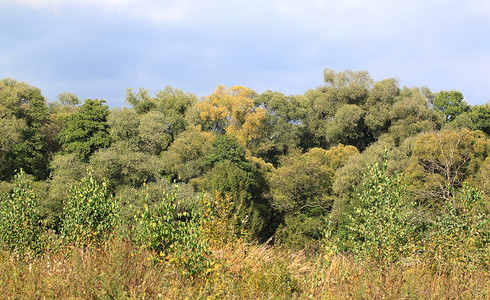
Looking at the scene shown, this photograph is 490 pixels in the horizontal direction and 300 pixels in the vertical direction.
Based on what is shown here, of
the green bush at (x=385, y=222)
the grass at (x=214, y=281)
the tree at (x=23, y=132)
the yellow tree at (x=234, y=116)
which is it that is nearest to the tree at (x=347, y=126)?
the yellow tree at (x=234, y=116)

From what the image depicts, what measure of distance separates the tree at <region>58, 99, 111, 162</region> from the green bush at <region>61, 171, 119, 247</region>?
2498 cm

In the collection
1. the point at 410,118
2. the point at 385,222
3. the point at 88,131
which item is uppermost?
the point at 410,118

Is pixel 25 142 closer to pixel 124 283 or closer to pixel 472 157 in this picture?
pixel 124 283

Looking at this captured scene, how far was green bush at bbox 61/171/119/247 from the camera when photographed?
8555 mm

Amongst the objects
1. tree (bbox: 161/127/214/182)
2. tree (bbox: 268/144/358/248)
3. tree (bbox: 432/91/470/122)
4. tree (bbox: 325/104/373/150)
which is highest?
tree (bbox: 432/91/470/122)

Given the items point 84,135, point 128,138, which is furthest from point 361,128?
point 84,135

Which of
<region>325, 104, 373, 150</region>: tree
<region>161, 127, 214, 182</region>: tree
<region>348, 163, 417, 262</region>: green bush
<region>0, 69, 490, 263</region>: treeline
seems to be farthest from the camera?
<region>325, 104, 373, 150</region>: tree

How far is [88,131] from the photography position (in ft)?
111

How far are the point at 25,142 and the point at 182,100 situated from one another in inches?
859

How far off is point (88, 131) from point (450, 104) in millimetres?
46082

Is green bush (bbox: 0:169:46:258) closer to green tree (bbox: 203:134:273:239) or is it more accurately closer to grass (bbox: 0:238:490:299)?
grass (bbox: 0:238:490:299)

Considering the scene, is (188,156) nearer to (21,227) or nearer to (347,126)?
(347,126)

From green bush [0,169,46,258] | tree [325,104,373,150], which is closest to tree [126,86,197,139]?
tree [325,104,373,150]

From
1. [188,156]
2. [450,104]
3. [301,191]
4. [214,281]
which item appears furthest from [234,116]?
[214,281]
